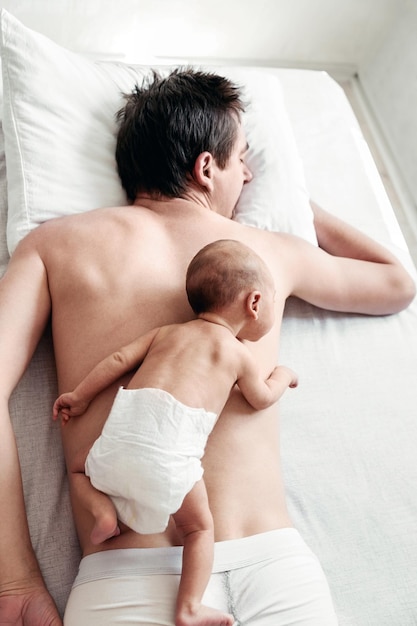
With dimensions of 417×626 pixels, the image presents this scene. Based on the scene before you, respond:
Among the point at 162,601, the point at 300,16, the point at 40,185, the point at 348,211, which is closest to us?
the point at 162,601

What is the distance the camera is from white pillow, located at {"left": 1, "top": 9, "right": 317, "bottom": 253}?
150 cm

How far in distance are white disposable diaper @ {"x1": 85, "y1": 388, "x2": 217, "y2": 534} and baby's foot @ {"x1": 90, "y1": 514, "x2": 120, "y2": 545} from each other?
0.09 feet

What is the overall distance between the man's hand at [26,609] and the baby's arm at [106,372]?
1.01ft

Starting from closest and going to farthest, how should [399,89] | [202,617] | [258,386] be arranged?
[202,617] < [258,386] < [399,89]

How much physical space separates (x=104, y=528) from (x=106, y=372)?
269 millimetres

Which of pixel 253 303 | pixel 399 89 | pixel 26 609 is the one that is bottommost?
pixel 26 609

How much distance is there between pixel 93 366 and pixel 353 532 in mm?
622

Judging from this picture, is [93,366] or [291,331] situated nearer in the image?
[93,366]

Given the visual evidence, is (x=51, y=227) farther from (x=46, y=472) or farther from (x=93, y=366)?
(x=46, y=472)

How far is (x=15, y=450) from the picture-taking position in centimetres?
116

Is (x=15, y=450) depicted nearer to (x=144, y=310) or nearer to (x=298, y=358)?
(x=144, y=310)

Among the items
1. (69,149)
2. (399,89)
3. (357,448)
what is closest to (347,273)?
(357,448)

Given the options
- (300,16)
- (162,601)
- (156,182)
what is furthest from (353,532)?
(300,16)

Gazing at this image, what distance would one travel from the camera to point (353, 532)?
1.28m
